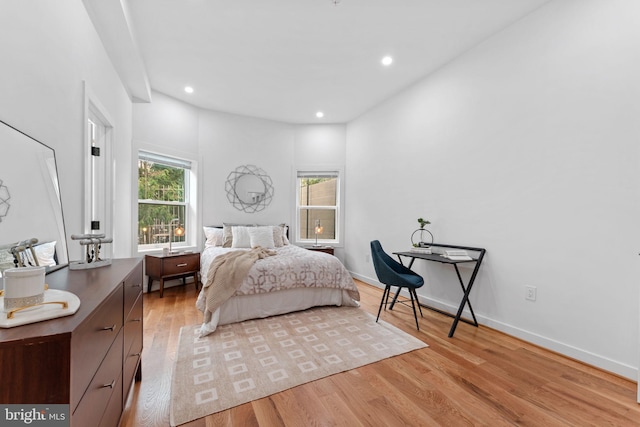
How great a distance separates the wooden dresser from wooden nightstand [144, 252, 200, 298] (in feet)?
8.21

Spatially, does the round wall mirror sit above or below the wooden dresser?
above

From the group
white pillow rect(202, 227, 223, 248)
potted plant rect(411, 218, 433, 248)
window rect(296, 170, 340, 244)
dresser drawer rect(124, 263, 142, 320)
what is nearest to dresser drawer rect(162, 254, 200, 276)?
white pillow rect(202, 227, 223, 248)

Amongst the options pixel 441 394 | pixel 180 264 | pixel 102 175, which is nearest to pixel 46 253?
pixel 102 175

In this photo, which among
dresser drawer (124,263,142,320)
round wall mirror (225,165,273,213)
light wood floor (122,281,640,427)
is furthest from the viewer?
round wall mirror (225,165,273,213)

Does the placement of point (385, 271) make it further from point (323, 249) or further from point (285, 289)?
point (323, 249)

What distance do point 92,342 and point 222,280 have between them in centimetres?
192

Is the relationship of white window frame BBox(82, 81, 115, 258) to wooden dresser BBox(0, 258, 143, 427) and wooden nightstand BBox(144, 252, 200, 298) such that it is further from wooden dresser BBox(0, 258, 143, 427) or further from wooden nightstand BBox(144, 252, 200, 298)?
wooden dresser BBox(0, 258, 143, 427)

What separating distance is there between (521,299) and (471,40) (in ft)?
8.76

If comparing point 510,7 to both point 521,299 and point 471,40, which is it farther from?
point 521,299

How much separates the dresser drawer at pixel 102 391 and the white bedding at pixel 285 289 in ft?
4.53

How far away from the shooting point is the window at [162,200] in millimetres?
4152

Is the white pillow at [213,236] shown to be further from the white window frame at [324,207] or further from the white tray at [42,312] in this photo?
the white tray at [42,312]

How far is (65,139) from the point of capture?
1812 mm

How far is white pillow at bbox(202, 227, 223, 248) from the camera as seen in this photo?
14.6 ft
